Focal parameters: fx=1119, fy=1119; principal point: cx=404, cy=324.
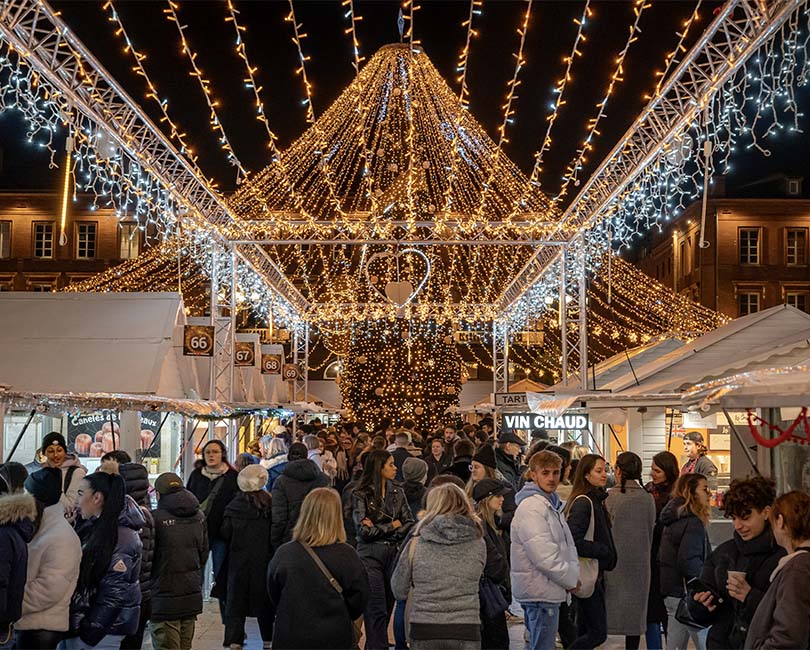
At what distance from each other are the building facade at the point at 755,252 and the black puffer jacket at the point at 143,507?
48249 millimetres

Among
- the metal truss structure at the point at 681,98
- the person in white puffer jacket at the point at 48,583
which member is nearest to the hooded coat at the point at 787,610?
the person in white puffer jacket at the point at 48,583

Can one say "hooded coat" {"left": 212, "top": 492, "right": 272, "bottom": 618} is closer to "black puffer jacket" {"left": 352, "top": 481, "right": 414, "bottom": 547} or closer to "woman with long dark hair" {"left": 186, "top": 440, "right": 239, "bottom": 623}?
"woman with long dark hair" {"left": 186, "top": 440, "right": 239, "bottom": 623}

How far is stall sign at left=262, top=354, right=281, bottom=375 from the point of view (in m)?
30.1

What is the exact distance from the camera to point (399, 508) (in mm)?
8953

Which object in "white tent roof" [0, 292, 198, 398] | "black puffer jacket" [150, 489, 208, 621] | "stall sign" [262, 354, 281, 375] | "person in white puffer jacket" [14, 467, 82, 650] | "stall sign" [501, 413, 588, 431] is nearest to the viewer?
"person in white puffer jacket" [14, 467, 82, 650]

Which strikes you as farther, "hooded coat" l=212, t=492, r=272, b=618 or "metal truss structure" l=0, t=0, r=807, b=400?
"metal truss structure" l=0, t=0, r=807, b=400

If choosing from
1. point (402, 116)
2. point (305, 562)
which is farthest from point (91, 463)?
point (305, 562)

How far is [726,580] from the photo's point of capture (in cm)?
560

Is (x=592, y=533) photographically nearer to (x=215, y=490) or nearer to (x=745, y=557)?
(x=745, y=557)

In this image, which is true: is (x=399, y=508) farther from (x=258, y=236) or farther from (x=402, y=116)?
(x=258, y=236)

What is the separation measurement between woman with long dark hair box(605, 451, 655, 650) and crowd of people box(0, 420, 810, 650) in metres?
0.01

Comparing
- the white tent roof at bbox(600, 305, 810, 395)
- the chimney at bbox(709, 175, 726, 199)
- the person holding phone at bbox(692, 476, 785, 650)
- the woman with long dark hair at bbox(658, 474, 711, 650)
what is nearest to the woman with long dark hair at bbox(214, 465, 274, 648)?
the woman with long dark hair at bbox(658, 474, 711, 650)

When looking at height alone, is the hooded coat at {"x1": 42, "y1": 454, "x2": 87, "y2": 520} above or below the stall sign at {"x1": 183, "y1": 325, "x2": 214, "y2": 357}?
below

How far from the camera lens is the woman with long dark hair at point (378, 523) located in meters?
8.84
